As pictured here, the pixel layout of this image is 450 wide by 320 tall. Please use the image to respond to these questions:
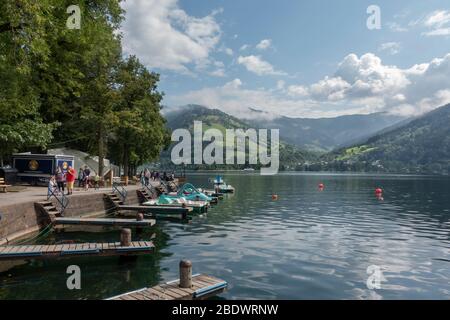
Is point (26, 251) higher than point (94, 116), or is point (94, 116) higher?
point (94, 116)

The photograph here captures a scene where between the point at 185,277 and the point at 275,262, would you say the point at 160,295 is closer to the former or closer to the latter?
the point at 185,277

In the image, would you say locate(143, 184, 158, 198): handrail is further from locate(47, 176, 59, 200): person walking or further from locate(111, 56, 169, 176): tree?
locate(47, 176, 59, 200): person walking

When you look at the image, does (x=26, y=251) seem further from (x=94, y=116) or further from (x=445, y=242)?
(x=94, y=116)

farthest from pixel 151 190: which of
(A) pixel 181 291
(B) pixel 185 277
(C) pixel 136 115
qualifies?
(A) pixel 181 291

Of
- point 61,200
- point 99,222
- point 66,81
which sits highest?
point 66,81

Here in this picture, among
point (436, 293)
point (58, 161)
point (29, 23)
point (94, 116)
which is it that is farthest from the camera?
point (94, 116)

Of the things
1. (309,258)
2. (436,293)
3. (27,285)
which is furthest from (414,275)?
(27,285)

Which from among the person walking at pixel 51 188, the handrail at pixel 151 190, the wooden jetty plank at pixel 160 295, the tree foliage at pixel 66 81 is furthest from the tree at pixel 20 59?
the handrail at pixel 151 190

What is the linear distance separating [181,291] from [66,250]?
755 centimetres

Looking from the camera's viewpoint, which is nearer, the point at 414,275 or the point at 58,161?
the point at 414,275

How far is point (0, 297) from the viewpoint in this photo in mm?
13367

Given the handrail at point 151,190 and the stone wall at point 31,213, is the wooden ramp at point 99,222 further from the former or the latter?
the handrail at point 151,190

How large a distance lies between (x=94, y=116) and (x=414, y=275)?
38185 millimetres

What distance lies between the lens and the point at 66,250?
17.2 m
